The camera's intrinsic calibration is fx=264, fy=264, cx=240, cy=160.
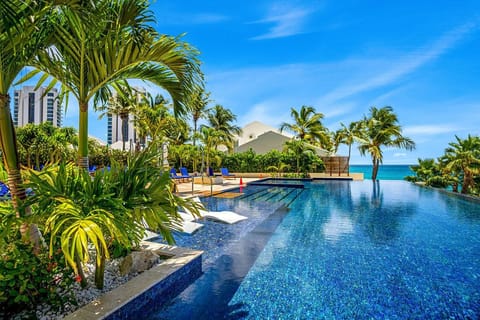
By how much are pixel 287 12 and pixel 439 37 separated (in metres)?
8.09

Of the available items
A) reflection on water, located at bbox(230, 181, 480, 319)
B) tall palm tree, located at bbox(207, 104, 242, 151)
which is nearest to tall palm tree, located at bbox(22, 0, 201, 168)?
reflection on water, located at bbox(230, 181, 480, 319)

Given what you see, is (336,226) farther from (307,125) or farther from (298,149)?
(307,125)

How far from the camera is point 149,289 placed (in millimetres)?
2715

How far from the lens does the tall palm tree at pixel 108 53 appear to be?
2945 millimetres

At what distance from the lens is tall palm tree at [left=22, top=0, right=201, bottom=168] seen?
9.66 ft

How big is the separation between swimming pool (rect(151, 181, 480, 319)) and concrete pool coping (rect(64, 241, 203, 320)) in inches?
5.7

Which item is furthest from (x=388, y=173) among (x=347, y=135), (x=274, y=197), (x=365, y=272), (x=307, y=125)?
(x=365, y=272)

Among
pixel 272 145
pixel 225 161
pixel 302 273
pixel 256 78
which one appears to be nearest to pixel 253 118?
pixel 272 145

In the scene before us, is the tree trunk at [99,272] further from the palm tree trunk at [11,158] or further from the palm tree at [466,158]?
the palm tree at [466,158]

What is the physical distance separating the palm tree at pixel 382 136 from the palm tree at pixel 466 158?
241 inches

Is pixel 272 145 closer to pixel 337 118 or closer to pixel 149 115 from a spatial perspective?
pixel 337 118

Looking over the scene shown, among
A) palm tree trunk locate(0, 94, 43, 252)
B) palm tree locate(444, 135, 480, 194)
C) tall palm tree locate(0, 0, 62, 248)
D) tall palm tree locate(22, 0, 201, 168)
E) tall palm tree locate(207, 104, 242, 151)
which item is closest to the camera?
tall palm tree locate(0, 0, 62, 248)

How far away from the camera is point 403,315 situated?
2891 mm

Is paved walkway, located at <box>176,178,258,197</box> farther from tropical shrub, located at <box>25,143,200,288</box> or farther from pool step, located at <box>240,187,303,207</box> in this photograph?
tropical shrub, located at <box>25,143,200,288</box>
